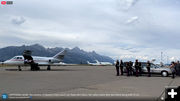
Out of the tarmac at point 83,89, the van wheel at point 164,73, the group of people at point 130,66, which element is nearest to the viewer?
the tarmac at point 83,89

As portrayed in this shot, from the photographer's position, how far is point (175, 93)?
4.66 meters

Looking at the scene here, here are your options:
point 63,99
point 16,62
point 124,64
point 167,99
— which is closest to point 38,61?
point 16,62

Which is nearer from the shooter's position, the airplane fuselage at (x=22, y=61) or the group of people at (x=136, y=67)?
the group of people at (x=136, y=67)

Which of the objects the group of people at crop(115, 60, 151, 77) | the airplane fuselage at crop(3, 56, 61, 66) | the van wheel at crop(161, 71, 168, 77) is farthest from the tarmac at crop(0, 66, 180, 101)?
the airplane fuselage at crop(3, 56, 61, 66)

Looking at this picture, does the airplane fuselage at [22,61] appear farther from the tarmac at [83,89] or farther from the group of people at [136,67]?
the tarmac at [83,89]

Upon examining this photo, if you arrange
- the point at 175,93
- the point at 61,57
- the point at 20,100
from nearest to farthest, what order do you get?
the point at 175,93
the point at 20,100
the point at 61,57

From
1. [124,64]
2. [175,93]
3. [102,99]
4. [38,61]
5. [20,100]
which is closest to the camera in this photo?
[175,93]

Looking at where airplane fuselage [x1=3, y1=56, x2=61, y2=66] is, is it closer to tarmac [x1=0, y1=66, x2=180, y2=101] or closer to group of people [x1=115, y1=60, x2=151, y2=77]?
group of people [x1=115, y1=60, x2=151, y2=77]

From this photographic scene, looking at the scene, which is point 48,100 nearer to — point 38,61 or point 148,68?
point 148,68

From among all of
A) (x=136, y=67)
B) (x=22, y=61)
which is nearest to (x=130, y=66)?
(x=136, y=67)

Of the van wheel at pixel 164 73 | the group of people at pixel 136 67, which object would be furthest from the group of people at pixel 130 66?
the van wheel at pixel 164 73

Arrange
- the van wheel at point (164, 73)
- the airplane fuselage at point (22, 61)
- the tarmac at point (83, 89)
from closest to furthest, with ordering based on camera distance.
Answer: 1. the tarmac at point (83, 89)
2. the van wheel at point (164, 73)
3. the airplane fuselage at point (22, 61)

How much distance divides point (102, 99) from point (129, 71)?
14.8 m

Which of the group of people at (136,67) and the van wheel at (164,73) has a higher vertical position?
the group of people at (136,67)
